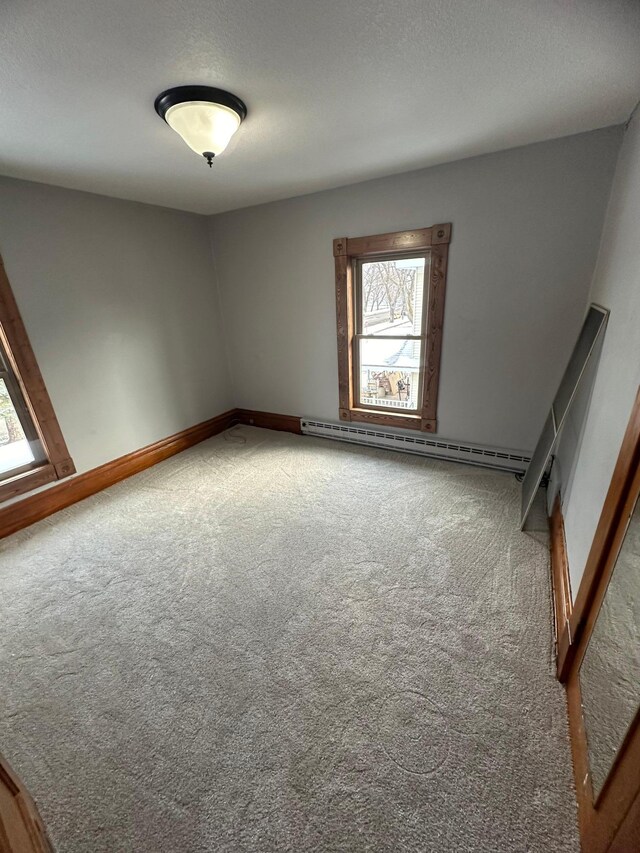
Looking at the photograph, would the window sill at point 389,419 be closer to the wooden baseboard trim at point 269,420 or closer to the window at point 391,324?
the window at point 391,324

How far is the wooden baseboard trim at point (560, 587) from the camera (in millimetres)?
1362

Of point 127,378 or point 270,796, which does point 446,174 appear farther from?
point 270,796

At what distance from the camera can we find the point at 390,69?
Result: 1.36 meters

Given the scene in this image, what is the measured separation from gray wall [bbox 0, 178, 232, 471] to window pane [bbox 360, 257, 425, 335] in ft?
5.87

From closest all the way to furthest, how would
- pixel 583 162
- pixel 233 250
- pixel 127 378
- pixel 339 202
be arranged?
pixel 583 162
pixel 339 202
pixel 127 378
pixel 233 250

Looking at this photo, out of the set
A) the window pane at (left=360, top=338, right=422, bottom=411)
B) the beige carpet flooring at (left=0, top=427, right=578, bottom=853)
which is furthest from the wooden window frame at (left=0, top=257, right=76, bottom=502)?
the window pane at (left=360, top=338, right=422, bottom=411)

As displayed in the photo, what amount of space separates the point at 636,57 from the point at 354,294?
206 cm

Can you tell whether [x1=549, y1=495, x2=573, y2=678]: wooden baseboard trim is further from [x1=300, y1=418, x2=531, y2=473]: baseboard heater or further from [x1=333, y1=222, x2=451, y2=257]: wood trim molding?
[x1=333, y1=222, x2=451, y2=257]: wood trim molding

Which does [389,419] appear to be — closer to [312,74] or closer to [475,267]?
[475,267]

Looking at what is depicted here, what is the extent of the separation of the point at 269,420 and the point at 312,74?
3047mm

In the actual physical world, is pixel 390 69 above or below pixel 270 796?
above

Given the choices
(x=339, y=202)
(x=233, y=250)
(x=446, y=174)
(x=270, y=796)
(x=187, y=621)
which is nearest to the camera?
(x=270, y=796)

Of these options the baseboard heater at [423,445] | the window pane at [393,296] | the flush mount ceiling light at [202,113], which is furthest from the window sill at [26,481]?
the window pane at [393,296]

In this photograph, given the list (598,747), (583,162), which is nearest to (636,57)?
(583,162)
